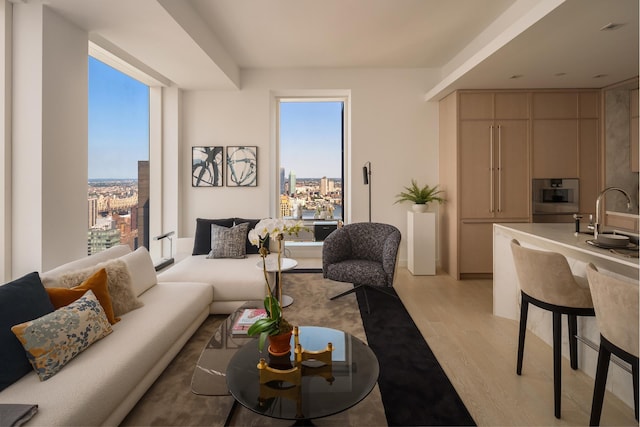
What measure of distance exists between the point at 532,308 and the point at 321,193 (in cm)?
346

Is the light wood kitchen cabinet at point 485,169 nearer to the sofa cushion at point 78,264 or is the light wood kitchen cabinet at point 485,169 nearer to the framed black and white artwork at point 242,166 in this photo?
the framed black and white artwork at point 242,166

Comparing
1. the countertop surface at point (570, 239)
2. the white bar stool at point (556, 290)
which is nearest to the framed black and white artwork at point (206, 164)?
the countertop surface at point (570, 239)

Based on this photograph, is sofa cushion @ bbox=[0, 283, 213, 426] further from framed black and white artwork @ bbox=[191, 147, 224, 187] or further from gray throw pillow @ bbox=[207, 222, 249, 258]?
framed black and white artwork @ bbox=[191, 147, 224, 187]

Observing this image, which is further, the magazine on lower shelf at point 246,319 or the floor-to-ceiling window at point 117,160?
the floor-to-ceiling window at point 117,160

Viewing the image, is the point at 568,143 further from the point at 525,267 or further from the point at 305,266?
the point at 305,266

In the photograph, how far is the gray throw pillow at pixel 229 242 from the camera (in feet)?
12.1

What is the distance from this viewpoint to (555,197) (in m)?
4.24

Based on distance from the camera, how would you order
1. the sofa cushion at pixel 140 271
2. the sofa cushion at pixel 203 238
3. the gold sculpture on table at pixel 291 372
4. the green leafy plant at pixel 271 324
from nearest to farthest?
the gold sculpture on table at pixel 291 372, the green leafy plant at pixel 271 324, the sofa cushion at pixel 140 271, the sofa cushion at pixel 203 238

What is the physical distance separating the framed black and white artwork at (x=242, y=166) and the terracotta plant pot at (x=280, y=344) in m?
3.57

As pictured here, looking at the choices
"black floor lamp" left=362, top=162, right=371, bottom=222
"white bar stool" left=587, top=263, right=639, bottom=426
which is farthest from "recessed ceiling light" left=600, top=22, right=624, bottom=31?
"black floor lamp" left=362, top=162, right=371, bottom=222

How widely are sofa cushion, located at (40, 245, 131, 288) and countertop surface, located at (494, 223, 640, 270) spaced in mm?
3118

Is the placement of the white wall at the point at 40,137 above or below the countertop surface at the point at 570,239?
above

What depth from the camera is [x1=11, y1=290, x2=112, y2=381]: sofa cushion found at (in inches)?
57.5

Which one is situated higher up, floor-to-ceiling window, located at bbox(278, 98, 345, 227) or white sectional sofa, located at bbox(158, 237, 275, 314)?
floor-to-ceiling window, located at bbox(278, 98, 345, 227)
